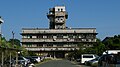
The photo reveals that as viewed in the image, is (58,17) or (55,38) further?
(58,17)

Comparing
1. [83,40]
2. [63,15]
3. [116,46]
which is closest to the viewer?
[116,46]

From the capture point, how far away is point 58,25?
188375 mm

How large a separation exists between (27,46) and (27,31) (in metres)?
6.57

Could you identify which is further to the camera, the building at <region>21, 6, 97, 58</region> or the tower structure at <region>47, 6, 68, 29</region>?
the tower structure at <region>47, 6, 68, 29</region>

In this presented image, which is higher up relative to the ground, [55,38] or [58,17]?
[58,17]

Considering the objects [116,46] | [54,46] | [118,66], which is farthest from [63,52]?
[118,66]

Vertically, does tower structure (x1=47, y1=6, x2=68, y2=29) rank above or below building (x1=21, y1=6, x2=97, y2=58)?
above

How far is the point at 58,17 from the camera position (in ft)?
620

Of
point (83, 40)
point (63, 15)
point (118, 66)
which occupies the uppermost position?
point (63, 15)

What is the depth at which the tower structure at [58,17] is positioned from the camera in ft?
614

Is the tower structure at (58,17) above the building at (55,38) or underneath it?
above

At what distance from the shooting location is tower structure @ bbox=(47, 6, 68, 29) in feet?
614

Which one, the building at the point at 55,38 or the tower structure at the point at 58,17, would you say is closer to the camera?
the building at the point at 55,38

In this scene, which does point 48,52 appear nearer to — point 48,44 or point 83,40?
point 48,44
